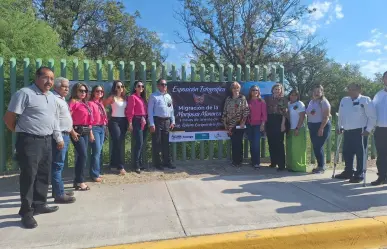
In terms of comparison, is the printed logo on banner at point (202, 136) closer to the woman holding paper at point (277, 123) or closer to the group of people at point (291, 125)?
the group of people at point (291, 125)

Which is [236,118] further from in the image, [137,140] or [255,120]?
[137,140]

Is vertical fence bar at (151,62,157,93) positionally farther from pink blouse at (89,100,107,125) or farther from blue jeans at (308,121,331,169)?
blue jeans at (308,121,331,169)

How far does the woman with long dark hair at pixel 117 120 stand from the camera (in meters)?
6.58

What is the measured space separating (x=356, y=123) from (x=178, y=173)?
3465mm

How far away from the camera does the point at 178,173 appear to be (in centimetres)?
698

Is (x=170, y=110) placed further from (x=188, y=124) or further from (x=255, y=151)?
(x=255, y=151)

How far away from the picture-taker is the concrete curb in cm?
379


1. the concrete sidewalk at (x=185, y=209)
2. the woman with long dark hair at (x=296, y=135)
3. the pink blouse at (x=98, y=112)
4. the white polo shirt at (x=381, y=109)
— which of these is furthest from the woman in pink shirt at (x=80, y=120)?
the white polo shirt at (x=381, y=109)

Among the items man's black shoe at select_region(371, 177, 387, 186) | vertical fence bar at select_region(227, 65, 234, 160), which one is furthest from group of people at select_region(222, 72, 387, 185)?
vertical fence bar at select_region(227, 65, 234, 160)

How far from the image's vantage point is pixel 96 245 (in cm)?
376

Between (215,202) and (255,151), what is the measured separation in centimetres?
252

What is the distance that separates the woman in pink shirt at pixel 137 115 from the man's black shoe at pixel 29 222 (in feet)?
9.15

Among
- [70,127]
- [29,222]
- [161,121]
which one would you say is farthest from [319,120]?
[29,222]

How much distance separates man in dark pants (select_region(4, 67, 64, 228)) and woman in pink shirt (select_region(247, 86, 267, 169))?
4.18m
